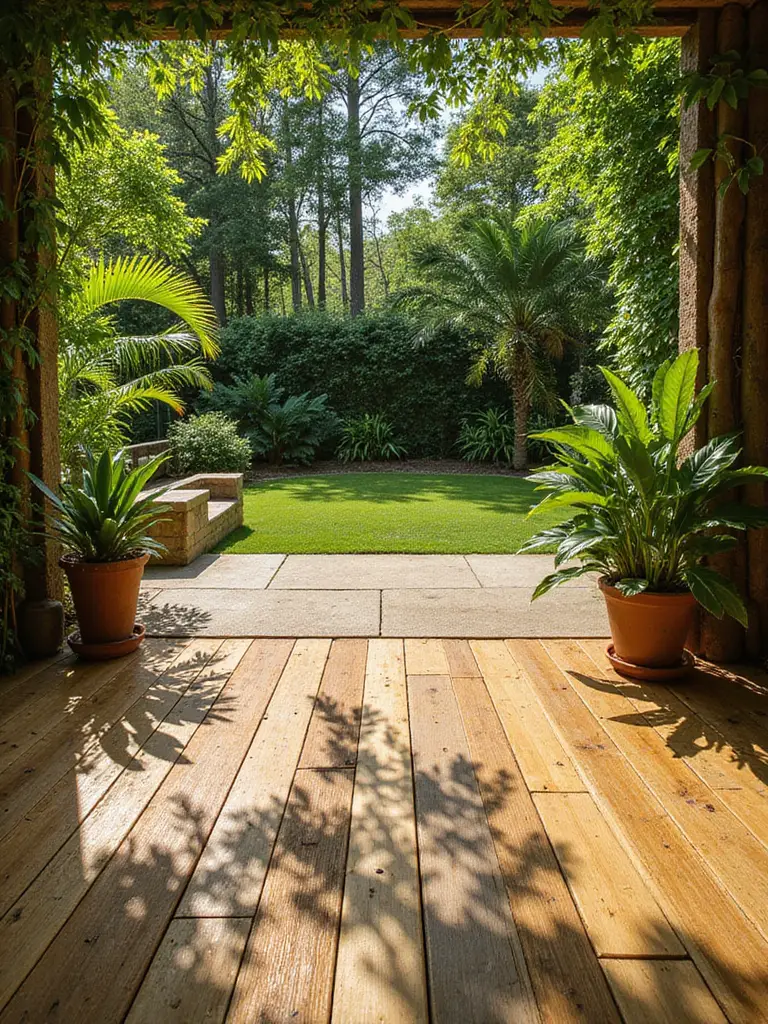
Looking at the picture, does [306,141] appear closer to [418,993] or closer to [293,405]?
[293,405]

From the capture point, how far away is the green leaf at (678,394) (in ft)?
10.3

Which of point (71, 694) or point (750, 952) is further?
point (71, 694)

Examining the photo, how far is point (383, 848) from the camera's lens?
197cm

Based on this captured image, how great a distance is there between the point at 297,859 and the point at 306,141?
18645mm

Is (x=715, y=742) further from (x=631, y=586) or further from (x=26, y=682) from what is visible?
(x=26, y=682)

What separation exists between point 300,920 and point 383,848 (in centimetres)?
35

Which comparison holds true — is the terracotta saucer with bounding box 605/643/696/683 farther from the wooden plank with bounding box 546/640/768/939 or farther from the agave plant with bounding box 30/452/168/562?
the agave plant with bounding box 30/452/168/562

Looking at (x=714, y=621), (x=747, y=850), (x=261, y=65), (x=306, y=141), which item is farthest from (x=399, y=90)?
(x=747, y=850)

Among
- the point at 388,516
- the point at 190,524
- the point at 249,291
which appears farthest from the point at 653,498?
the point at 249,291

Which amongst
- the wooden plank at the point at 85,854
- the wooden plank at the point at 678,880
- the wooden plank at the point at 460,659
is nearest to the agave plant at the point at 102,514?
the wooden plank at the point at 85,854

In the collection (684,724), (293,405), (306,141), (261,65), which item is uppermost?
(306,141)

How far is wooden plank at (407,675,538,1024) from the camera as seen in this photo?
144 cm

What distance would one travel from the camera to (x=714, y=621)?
3428 millimetres

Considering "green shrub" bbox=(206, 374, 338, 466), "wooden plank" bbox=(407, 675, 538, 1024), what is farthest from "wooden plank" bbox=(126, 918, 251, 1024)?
"green shrub" bbox=(206, 374, 338, 466)
